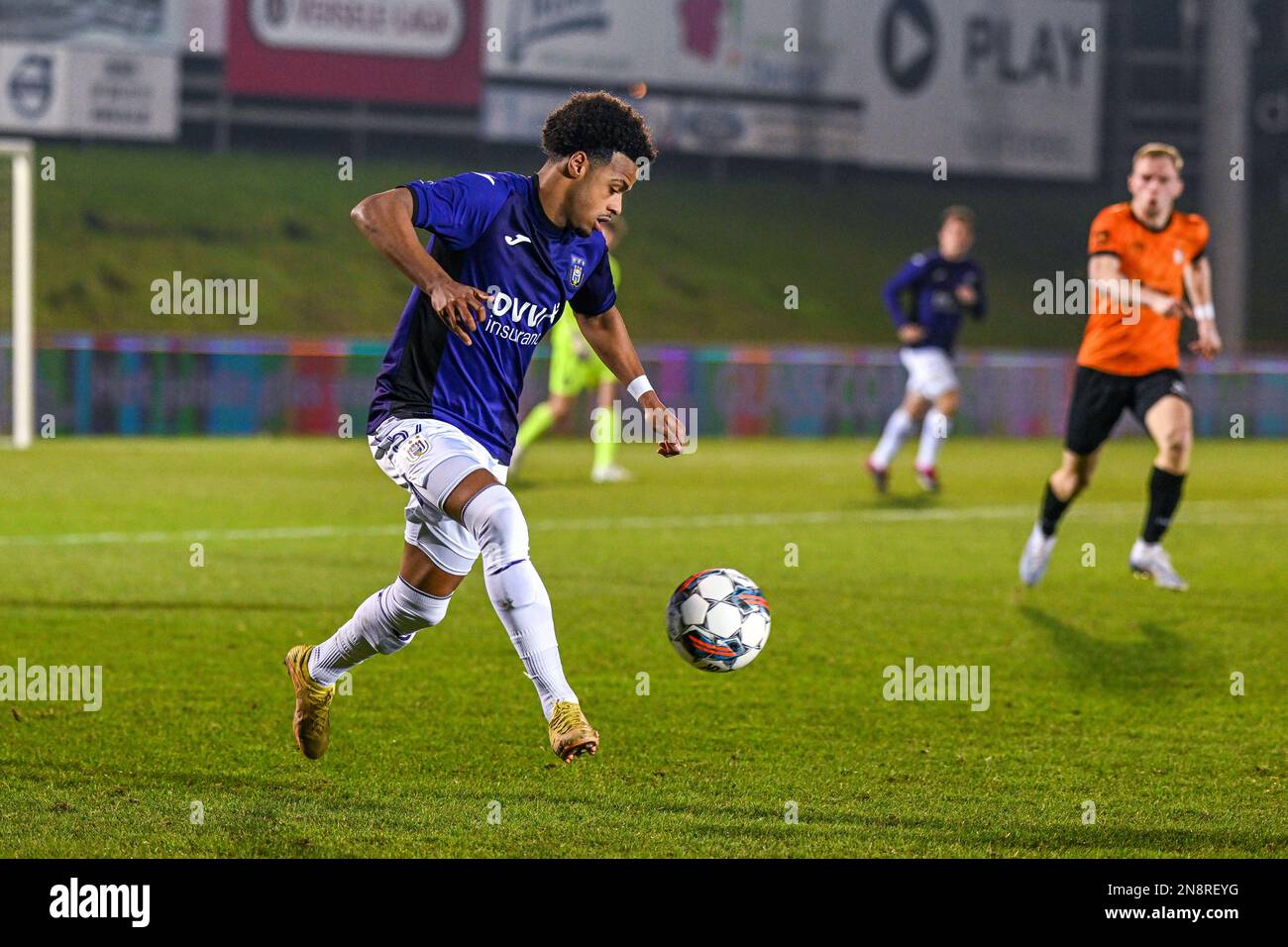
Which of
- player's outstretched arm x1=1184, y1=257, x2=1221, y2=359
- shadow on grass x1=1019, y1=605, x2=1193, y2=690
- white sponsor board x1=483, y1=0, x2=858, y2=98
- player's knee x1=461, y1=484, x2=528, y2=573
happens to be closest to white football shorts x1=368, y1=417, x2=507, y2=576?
player's knee x1=461, y1=484, x2=528, y2=573

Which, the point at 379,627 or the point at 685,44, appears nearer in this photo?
the point at 379,627

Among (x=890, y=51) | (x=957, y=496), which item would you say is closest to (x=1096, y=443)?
(x=957, y=496)

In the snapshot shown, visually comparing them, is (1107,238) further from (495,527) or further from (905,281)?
(905,281)

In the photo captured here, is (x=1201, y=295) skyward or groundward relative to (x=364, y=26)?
groundward

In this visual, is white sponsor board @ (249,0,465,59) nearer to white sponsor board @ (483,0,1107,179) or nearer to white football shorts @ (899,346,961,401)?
white sponsor board @ (483,0,1107,179)

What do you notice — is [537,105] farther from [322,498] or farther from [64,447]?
[322,498]

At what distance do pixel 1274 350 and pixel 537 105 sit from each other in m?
17.8

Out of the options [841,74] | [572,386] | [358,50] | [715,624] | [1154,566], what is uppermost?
[841,74]

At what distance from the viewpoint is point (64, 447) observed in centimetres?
1909

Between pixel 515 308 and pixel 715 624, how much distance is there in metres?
1.10

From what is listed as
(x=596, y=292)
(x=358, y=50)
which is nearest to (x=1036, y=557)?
(x=596, y=292)

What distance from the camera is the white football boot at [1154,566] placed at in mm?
8820

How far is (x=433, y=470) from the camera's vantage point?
15.4 feet
